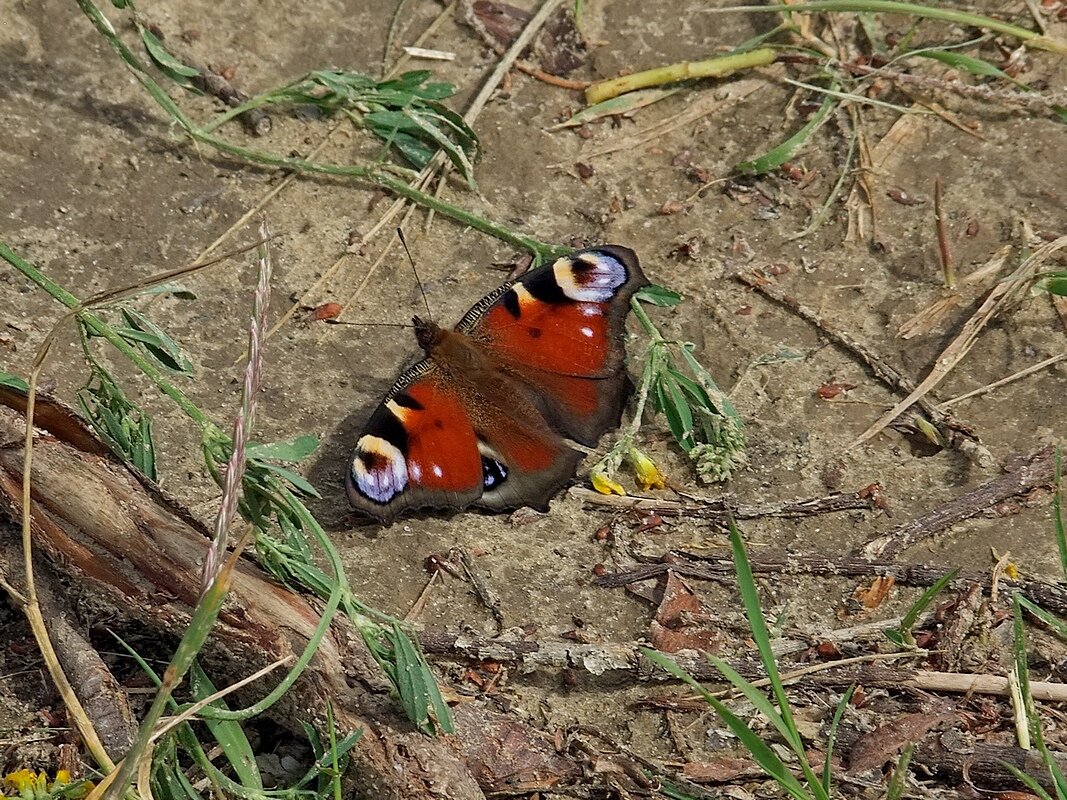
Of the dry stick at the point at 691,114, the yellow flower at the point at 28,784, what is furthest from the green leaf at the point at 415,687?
the dry stick at the point at 691,114

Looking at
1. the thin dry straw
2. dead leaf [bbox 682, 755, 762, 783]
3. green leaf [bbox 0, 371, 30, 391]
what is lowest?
dead leaf [bbox 682, 755, 762, 783]

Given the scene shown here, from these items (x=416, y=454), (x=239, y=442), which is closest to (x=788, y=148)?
(x=416, y=454)

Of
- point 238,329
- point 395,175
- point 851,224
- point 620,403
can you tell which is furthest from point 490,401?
point 851,224

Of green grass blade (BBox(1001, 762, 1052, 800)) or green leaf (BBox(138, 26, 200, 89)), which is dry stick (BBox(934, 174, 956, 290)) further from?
green leaf (BBox(138, 26, 200, 89))

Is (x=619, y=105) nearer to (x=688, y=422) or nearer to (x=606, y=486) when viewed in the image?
(x=688, y=422)

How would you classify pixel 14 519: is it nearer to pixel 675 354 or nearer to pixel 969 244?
pixel 675 354

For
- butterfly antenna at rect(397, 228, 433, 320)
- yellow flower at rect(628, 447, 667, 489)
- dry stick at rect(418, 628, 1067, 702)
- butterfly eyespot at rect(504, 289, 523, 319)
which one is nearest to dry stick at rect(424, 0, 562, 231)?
butterfly antenna at rect(397, 228, 433, 320)
